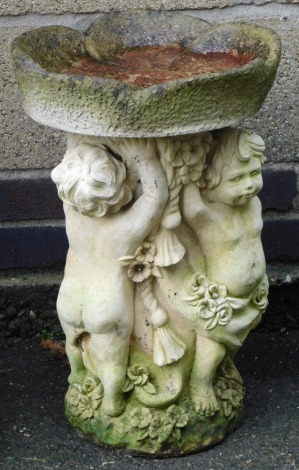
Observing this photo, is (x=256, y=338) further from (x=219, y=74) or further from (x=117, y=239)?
(x=219, y=74)

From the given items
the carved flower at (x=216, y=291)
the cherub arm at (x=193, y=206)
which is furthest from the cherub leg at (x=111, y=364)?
the cherub arm at (x=193, y=206)

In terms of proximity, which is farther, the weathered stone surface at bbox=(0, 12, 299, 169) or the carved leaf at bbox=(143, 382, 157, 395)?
the weathered stone surface at bbox=(0, 12, 299, 169)

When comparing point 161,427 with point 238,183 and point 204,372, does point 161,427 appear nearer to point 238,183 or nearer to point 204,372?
point 204,372

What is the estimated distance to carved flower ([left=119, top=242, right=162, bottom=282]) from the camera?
9.23 ft

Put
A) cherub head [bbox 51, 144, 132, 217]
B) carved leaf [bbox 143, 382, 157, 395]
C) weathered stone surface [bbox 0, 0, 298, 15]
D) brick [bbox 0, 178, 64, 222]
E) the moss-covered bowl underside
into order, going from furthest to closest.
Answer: brick [bbox 0, 178, 64, 222]
weathered stone surface [bbox 0, 0, 298, 15]
carved leaf [bbox 143, 382, 157, 395]
cherub head [bbox 51, 144, 132, 217]
the moss-covered bowl underside

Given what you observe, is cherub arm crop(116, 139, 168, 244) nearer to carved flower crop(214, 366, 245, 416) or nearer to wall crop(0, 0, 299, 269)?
carved flower crop(214, 366, 245, 416)

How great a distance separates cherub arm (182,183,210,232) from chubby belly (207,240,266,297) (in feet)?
0.37

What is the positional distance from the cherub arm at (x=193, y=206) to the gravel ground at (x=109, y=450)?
640mm

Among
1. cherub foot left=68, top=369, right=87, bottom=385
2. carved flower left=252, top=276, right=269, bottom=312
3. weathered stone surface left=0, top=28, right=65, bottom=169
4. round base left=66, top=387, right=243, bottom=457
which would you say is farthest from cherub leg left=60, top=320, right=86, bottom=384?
weathered stone surface left=0, top=28, right=65, bottom=169

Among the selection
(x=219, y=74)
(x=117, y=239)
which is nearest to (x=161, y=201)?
(x=117, y=239)

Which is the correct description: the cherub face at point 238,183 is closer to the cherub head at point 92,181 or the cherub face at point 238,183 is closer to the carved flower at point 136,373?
the cherub head at point 92,181

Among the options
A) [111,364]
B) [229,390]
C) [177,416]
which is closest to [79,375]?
[111,364]

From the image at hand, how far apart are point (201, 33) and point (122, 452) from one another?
3.76ft

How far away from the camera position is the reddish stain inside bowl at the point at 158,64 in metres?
2.89
